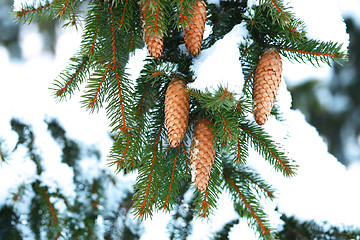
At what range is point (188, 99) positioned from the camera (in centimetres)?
78

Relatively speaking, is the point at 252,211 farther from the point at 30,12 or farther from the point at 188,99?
the point at 30,12

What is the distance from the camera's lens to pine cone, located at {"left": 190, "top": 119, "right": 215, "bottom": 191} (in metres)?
0.78

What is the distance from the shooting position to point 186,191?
4.17 feet

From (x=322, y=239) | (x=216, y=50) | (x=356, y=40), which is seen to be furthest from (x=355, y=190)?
(x=356, y=40)

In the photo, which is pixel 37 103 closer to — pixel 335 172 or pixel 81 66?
pixel 81 66

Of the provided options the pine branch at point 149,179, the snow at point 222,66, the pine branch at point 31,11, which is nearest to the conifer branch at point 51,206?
the pine branch at point 149,179

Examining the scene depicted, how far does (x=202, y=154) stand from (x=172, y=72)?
0.24 meters

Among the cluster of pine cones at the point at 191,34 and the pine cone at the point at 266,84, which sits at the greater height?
the cluster of pine cones at the point at 191,34

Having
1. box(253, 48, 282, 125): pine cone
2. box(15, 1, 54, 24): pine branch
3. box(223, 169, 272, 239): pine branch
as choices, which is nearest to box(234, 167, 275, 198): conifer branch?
box(223, 169, 272, 239): pine branch

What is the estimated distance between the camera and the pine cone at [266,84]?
0.75 metres

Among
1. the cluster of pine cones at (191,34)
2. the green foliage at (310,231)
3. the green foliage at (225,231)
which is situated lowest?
the green foliage at (310,231)

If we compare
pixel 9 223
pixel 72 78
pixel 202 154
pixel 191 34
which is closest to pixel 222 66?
pixel 191 34

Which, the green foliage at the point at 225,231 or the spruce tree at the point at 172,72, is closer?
the spruce tree at the point at 172,72

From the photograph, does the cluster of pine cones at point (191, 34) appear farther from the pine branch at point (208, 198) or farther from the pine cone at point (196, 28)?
the pine branch at point (208, 198)
